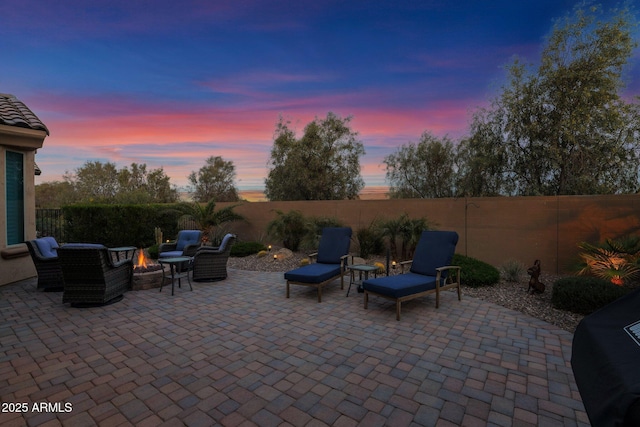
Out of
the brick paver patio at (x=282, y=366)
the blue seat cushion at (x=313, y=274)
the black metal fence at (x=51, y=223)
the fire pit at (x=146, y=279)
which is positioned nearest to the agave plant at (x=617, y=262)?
the brick paver patio at (x=282, y=366)

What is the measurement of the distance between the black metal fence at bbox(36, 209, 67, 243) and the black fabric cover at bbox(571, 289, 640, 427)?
17243 millimetres

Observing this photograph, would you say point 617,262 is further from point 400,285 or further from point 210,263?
point 210,263

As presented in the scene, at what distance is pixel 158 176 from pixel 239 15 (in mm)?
24189

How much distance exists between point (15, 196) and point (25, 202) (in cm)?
25

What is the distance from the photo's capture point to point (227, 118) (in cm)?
1166

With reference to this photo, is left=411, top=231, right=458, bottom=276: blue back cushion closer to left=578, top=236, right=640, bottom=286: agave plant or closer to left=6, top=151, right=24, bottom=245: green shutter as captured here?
left=578, top=236, right=640, bottom=286: agave plant

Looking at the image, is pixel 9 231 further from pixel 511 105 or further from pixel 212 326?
pixel 511 105

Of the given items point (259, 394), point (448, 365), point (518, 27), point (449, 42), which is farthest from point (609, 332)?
point (518, 27)

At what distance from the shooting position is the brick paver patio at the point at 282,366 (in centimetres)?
252

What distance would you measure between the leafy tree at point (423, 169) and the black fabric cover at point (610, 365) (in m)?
11.4

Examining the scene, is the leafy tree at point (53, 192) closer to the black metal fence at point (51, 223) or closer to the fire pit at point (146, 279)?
the black metal fence at point (51, 223)

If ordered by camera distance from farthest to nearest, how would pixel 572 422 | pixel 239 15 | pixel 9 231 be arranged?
1. pixel 239 15
2. pixel 9 231
3. pixel 572 422

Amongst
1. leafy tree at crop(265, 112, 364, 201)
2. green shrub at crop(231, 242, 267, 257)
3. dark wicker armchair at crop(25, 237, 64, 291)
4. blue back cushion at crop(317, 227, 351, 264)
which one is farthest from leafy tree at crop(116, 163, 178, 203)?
blue back cushion at crop(317, 227, 351, 264)

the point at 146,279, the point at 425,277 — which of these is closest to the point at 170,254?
the point at 146,279
